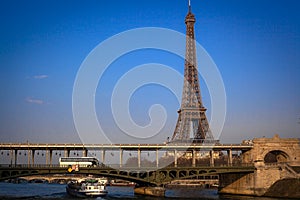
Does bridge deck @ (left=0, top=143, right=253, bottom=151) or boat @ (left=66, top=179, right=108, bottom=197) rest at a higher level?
bridge deck @ (left=0, top=143, right=253, bottom=151)

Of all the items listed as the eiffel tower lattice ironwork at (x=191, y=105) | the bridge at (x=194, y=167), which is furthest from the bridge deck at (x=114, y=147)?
the eiffel tower lattice ironwork at (x=191, y=105)

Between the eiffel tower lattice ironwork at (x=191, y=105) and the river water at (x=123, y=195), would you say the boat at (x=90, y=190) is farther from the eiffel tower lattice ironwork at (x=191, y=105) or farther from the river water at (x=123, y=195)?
the eiffel tower lattice ironwork at (x=191, y=105)

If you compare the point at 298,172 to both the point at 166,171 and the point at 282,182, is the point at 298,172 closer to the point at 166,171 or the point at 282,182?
the point at 282,182

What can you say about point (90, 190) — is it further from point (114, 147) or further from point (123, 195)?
point (114, 147)

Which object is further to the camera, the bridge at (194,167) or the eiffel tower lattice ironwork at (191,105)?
the eiffel tower lattice ironwork at (191,105)

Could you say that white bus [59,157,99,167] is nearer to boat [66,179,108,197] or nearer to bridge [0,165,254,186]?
bridge [0,165,254,186]

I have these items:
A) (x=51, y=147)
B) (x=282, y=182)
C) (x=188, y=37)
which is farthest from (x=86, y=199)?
(x=188, y=37)

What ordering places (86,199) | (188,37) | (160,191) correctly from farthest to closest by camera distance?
(188,37) < (160,191) < (86,199)

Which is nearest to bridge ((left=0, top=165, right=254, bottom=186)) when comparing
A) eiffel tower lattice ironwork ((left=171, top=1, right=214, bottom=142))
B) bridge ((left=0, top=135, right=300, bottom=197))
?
bridge ((left=0, top=135, right=300, bottom=197))
